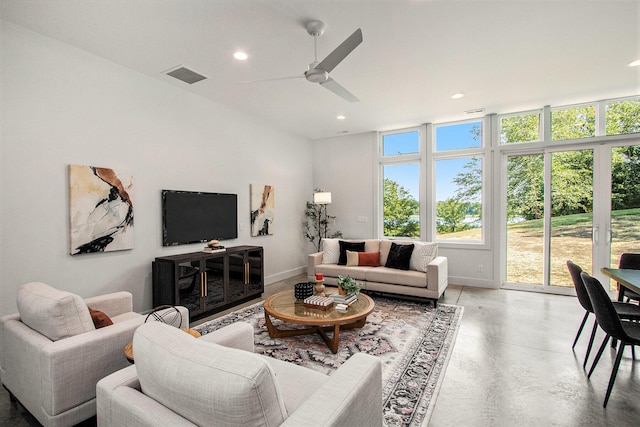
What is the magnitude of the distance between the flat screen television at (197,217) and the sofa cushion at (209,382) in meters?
3.01

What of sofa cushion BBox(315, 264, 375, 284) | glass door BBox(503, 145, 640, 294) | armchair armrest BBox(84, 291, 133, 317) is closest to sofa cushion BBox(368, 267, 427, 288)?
sofa cushion BBox(315, 264, 375, 284)

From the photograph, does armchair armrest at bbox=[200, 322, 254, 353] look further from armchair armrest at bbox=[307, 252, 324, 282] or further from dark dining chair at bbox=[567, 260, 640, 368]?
armchair armrest at bbox=[307, 252, 324, 282]

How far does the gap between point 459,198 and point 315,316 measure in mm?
4028

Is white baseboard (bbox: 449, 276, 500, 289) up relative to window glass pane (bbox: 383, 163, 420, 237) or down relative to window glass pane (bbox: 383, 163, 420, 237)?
down

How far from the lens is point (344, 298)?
328 cm

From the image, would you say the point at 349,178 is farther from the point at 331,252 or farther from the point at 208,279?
the point at 208,279

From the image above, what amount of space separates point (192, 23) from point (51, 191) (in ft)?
6.75

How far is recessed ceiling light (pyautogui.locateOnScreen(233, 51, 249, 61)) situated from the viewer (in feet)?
10.0

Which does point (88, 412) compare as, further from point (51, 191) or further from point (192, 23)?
point (192, 23)

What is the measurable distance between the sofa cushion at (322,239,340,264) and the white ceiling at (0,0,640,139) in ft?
7.73

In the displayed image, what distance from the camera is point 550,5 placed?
240 cm

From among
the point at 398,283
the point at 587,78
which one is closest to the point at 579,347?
the point at 398,283

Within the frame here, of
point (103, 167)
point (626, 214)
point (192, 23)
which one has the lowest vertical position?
point (626, 214)

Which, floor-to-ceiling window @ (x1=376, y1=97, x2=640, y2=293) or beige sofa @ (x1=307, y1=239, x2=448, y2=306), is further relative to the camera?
floor-to-ceiling window @ (x1=376, y1=97, x2=640, y2=293)
